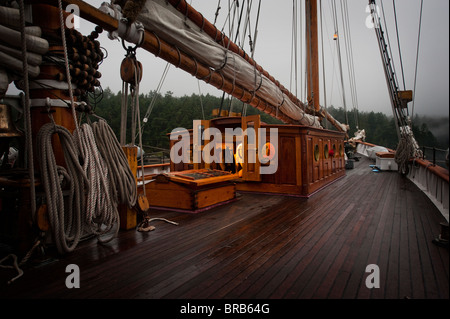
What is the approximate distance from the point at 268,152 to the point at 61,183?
369cm

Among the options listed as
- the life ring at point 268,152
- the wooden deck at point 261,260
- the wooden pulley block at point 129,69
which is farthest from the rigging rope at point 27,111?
the life ring at point 268,152

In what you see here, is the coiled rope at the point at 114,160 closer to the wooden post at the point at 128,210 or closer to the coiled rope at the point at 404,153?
the wooden post at the point at 128,210

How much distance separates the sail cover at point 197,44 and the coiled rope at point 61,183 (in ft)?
4.26

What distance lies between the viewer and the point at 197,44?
3.01m

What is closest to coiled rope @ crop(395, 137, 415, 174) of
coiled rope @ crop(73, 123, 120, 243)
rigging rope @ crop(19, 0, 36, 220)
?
coiled rope @ crop(73, 123, 120, 243)

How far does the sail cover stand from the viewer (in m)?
2.56

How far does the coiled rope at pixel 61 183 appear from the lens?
2.00 m

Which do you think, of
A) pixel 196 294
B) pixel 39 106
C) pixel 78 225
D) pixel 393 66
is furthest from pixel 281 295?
pixel 393 66

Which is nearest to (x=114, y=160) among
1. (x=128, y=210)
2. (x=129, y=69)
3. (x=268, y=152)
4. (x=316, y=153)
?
(x=128, y=210)

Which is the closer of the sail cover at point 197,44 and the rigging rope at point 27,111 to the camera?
the rigging rope at point 27,111

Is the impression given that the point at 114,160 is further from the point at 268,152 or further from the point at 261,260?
the point at 268,152

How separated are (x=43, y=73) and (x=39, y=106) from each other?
0.28 m

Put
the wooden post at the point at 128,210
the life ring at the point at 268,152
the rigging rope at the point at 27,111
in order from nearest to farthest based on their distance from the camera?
the rigging rope at the point at 27,111 < the wooden post at the point at 128,210 < the life ring at the point at 268,152
